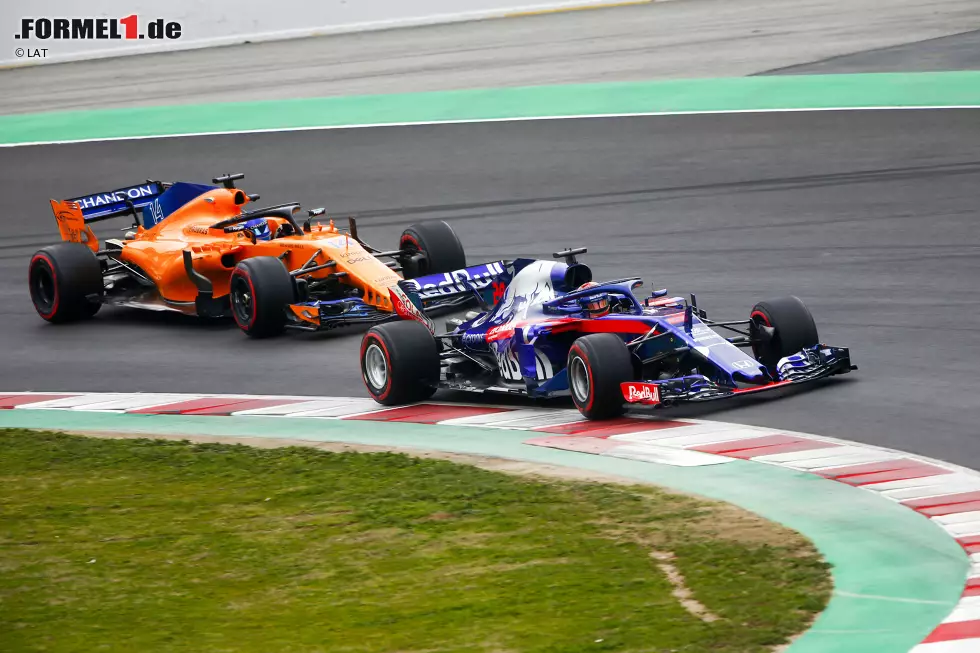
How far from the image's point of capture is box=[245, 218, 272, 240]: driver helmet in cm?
1705

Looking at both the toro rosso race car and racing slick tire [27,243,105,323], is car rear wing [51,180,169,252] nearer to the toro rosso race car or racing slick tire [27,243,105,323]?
racing slick tire [27,243,105,323]

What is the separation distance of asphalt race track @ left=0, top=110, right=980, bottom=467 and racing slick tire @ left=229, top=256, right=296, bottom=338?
19 cm

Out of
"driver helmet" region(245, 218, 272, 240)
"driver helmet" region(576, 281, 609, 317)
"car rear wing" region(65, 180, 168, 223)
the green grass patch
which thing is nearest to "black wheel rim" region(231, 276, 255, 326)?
"driver helmet" region(245, 218, 272, 240)

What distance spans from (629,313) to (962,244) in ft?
19.0

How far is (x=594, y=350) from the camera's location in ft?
37.7

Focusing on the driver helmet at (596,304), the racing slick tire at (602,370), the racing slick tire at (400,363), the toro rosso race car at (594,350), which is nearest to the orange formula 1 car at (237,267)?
the racing slick tire at (400,363)

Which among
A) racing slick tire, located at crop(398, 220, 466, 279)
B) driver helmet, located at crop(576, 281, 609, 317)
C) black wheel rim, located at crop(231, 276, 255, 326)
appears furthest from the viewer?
racing slick tire, located at crop(398, 220, 466, 279)

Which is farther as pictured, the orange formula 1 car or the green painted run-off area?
the green painted run-off area

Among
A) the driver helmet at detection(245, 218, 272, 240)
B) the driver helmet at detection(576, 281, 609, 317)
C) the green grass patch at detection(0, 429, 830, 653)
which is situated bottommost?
the green grass patch at detection(0, 429, 830, 653)

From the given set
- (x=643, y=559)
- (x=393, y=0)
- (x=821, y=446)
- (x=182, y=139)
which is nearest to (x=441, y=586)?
(x=643, y=559)

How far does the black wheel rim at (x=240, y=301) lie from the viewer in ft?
52.3

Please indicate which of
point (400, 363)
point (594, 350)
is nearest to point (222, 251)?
point (400, 363)

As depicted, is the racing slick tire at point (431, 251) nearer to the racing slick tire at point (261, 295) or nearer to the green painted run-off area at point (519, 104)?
the racing slick tire at point (261, 295)

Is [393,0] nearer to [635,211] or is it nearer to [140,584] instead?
[635,211]
